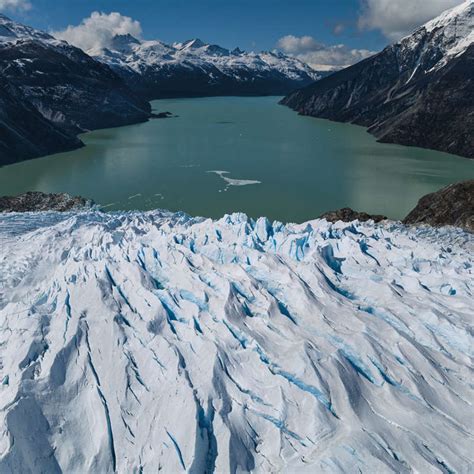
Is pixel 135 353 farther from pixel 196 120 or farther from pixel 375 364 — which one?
pixel 196 120

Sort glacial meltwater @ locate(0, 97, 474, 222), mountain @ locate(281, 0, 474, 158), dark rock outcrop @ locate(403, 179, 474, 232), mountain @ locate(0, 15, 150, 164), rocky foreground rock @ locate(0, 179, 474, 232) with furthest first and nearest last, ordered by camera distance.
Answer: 1. mountain @ locate(0, 15, 150, 164)
2. mountain @ locate(281, 0, 474, 158)
3. glacial meltwater @ locate(0, 97, 474, 222)
4. rocky foreground rock @ locate(0, 179, 474, 232)
5. dark rock outcrop @ locate(403, 179, 474, 232)

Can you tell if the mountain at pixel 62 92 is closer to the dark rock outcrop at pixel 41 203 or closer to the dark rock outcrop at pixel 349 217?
the dark rock outcrop at pixel 41 203

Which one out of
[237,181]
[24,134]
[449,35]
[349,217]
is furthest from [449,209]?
[449,35]

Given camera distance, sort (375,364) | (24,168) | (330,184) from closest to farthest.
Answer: (375,364)
(330,184)
(24,168)

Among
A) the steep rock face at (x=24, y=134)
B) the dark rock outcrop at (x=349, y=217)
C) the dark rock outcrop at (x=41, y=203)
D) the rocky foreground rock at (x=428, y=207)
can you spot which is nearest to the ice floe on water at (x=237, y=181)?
the dark rock outcrop at (x=41, y=203)

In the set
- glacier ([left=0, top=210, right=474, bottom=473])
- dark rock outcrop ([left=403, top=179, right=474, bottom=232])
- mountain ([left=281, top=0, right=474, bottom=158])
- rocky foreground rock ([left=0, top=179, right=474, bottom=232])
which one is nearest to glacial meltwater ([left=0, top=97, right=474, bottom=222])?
rocky foreground rock ([left=0, top=179, right=474, bottom=232])

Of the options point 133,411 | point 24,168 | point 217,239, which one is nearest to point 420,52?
point 24,168

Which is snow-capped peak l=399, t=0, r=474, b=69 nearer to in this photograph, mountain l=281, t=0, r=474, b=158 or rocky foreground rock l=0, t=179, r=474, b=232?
mountain l=281, t=0, r=474, b=158
